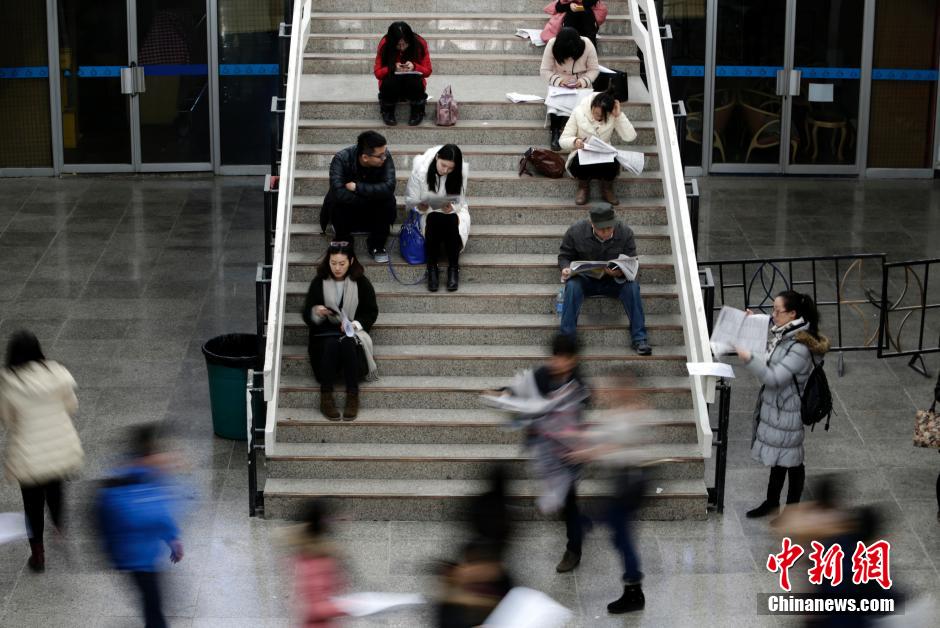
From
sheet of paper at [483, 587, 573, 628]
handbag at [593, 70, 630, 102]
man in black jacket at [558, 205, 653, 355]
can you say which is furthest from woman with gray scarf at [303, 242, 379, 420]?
handbag at [593, 70, 630, 102]

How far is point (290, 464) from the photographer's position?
11234 mm

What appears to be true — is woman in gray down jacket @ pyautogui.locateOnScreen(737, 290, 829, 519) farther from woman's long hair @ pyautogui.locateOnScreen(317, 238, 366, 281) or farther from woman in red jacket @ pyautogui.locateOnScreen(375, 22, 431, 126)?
woman in red jacket @ pyautogui.locateOnScreen(375, 22, 431, 126)

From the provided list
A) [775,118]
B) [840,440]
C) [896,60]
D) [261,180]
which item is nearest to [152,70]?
[261,180]

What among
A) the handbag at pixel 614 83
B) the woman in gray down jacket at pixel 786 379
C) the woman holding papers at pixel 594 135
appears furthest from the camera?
the handbag at pixel 614 83

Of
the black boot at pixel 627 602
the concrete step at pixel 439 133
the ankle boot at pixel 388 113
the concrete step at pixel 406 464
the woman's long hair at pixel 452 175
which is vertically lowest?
the black boot at pixel 627 602

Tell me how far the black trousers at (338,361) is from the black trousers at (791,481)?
3.25 m

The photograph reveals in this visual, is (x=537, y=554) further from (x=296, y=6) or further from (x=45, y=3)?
(x=45, y=3)

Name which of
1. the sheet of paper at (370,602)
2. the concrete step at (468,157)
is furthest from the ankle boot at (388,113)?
the sheet of paper at (370,602)

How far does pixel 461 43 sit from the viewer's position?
15.6m

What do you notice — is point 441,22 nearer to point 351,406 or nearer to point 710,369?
point 351,406

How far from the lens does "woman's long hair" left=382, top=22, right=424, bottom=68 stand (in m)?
13.7

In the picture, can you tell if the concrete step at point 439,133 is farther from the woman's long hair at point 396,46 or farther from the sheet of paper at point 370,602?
the sheet of paper at point 370,602

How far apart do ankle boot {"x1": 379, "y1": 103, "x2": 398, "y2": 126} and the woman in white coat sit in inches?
57.5

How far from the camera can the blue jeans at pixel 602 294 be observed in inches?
467
